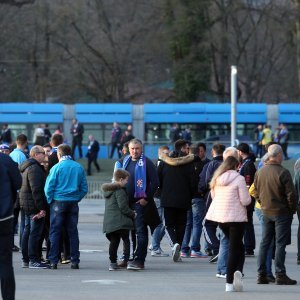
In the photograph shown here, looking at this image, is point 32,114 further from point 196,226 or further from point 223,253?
point 223,253

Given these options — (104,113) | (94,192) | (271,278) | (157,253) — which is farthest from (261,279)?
(104,113)

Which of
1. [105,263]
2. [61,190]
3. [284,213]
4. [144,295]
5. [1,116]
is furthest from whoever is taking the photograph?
[1,116]

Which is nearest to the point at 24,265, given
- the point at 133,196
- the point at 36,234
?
the point at 36,234

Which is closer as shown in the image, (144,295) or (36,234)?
(144,295)

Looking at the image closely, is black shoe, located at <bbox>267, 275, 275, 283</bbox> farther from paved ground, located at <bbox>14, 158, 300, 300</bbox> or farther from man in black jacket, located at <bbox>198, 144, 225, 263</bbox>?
man in black jacket, located at <bbox>198, 144, 225, 263</bbox>

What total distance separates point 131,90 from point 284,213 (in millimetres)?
56128

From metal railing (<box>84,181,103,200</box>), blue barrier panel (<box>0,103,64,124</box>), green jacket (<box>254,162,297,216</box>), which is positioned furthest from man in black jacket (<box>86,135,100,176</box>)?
green jacket (<box>254,162,297,216</box>)

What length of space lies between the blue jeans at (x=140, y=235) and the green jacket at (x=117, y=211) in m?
0.32

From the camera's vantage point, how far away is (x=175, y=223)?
16.2 metres

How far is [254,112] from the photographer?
55.5 m

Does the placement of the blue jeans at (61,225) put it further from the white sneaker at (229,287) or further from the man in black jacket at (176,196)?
the white sneaker at (229,287)

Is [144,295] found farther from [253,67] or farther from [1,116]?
[253,67]

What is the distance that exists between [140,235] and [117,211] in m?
0.56

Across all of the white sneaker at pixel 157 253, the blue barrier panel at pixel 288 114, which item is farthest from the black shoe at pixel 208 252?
the blue barrier panel at pixel 288 114
